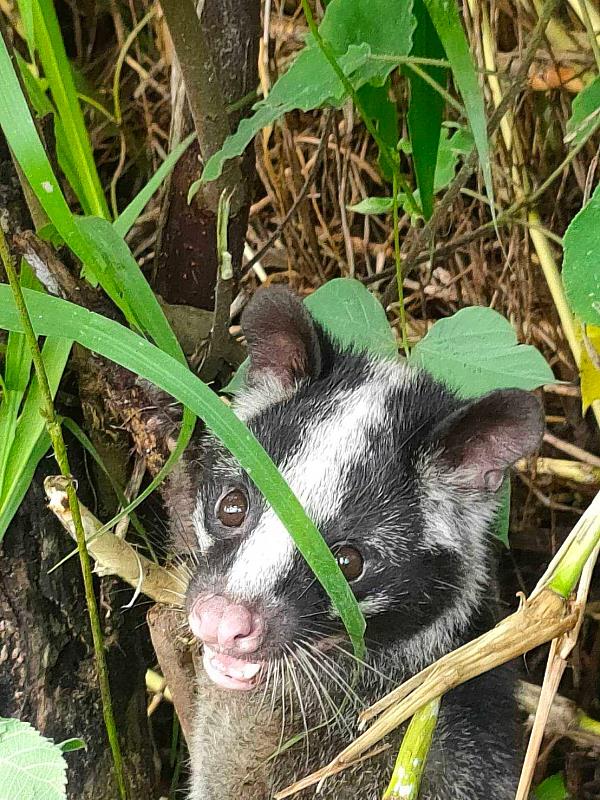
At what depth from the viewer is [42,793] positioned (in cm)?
104

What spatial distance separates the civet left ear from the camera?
1332 millimetres

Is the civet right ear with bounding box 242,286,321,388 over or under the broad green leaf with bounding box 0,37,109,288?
under

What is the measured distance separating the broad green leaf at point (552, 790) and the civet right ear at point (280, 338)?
132 centimetres

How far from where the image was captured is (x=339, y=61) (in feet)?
4.34

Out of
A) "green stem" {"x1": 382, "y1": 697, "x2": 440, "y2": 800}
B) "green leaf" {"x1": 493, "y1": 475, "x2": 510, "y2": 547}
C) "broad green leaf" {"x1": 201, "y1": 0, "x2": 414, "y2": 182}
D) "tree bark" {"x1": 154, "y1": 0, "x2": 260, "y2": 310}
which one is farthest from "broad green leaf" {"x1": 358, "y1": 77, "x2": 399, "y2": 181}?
"green stem" {"x1": 382, "y1": 697, "x2": 440, "y2": 800}

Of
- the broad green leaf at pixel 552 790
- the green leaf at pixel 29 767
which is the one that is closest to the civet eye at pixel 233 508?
the green leaf at pixel 29 767

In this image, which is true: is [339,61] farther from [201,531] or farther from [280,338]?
[201,531]

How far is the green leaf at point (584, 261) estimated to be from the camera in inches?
42.1

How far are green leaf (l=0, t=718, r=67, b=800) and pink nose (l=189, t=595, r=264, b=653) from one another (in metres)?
0.27

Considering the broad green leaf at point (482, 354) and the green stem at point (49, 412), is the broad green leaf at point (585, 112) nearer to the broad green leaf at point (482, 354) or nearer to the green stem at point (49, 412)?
the broad green leaf at point (482, 354)

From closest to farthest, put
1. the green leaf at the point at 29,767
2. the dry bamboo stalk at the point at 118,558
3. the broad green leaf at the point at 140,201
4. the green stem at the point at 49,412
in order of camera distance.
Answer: the green leaf at the point at 29,767, the green stem at the point at 49,412, the dry bamboo stalk at the point at 118,558, the broad green leaf at the point at 140,201

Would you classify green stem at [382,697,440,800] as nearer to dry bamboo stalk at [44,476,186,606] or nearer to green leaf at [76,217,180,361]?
dry bamboo stalk at [44,476,186,606]

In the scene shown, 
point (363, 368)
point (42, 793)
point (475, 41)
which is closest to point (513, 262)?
Result: point (475, 41)

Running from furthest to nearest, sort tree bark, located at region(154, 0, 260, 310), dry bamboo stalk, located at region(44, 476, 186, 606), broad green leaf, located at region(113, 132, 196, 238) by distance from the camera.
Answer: tree bark, located at region(154, 0, 260, 310)
broad green leaf, located at region(113, 132, 196, 238)
dry bamboo stalk, located at region(44, 476, 186, 606)
